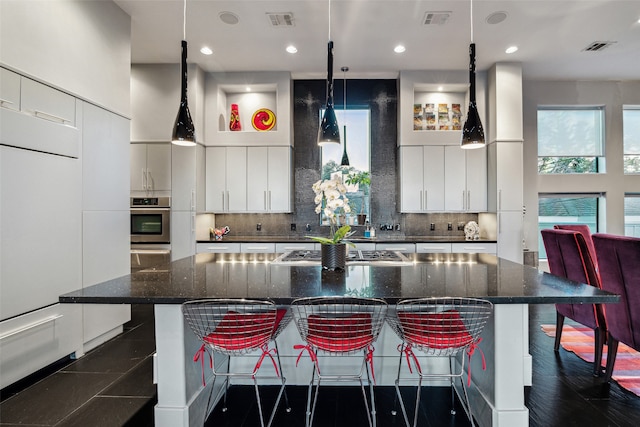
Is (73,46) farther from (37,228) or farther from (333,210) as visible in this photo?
(333,210)

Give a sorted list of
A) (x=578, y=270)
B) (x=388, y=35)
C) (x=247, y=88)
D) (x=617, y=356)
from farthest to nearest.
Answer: (x=247, y=88) < (x=388, y=35) < (x=617, y=356) < (x=578, y=270)

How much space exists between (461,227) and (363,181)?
163 cm

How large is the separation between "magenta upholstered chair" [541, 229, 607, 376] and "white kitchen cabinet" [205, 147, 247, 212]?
3.65 meters

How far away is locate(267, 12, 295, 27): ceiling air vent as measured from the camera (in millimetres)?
3289

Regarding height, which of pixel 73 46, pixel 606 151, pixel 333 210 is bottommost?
pixel 333 210

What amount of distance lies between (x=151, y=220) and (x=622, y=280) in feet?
15.9

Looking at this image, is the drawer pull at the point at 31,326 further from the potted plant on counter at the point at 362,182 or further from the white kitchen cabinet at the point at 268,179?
the potted plant on counter at the point at 362,182

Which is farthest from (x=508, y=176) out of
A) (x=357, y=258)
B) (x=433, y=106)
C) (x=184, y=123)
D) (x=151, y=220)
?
(x=151, y=220)

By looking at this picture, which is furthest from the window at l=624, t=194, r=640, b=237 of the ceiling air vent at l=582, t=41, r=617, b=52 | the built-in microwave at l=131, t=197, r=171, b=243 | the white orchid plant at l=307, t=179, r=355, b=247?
the built-in microwave at l=131, t=197, r=171, b=243

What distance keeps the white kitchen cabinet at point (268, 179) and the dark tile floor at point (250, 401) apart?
8.18ft

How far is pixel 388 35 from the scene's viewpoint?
3668mm

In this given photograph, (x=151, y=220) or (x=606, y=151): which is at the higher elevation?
(x=606, y=151)

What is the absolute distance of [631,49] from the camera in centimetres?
404

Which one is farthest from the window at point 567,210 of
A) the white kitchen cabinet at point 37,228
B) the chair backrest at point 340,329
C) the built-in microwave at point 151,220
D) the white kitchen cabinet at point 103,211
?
the white kitchen cabinet at point 37,228
